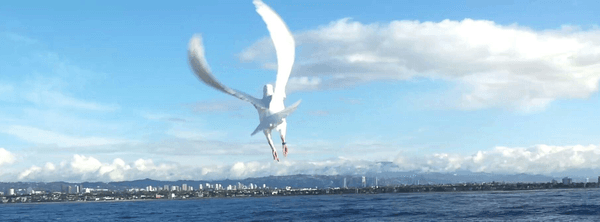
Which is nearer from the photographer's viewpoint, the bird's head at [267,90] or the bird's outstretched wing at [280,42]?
the bird's outstretched wing at [280,42]

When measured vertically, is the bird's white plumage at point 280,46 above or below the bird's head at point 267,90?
above

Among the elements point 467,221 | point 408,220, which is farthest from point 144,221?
point 467,221

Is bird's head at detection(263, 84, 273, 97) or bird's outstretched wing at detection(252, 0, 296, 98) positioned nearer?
bird's outstretched wing at detection(252, 0, 296, 98)

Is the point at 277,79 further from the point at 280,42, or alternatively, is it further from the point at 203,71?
the point at 203,71

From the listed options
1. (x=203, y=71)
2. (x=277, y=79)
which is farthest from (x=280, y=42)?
(x=203, y=71)

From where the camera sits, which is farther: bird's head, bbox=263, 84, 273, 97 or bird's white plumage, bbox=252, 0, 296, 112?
bird's head, bbox=263, 84, 273, 97

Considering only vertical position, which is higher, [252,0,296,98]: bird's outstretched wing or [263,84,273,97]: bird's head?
[252,0,296,98]: bird's outstretched wing
